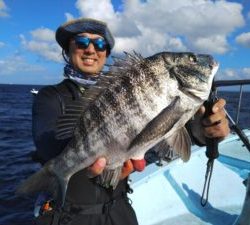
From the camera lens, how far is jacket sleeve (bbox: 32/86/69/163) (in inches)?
142

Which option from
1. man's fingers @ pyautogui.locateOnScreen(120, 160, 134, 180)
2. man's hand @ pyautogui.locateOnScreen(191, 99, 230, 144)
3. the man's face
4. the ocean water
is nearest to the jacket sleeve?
the man's face

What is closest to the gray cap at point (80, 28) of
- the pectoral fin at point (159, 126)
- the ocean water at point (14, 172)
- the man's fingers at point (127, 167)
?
the man's fingers at point (127, 167)

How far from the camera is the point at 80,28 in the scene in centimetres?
431

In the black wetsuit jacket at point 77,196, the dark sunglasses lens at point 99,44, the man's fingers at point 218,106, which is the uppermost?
the dark sunglasses lens at point 99,44

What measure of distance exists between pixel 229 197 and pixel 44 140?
4848mm

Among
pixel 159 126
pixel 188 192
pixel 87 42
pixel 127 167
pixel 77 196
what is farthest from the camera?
pixel 188 192

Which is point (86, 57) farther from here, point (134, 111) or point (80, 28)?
point (134, 111)

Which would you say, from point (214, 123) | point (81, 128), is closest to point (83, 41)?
point (81, 128)

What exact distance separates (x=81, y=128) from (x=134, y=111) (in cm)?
49

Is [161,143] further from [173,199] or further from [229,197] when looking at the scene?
[229,197]

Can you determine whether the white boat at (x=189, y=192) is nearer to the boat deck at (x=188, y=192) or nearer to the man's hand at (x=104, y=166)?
the boat deck at (x=188, y=192)

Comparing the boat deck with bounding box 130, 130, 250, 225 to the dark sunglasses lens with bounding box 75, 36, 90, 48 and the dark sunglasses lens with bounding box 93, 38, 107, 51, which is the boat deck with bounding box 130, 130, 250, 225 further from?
the dark sunglasses lens with bounding box 75, 36, 90, 48

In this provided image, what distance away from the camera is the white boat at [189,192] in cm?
665

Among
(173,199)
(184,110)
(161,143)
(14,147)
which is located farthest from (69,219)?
(14,147)
